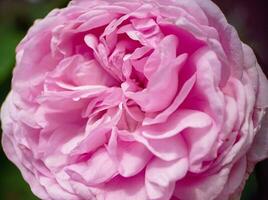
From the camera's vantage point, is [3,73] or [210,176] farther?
[3,73]

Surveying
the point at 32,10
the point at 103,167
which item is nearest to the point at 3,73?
the point at 32,10

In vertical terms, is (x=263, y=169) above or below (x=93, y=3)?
below

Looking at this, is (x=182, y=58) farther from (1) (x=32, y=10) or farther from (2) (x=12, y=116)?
(1) (x=32, y=10)

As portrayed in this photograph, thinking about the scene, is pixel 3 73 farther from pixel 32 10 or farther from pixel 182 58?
pixel 182 58

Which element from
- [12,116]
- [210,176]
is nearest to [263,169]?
[210,176]

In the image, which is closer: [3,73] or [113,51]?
[113,51]

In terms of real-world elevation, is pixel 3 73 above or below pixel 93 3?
below
